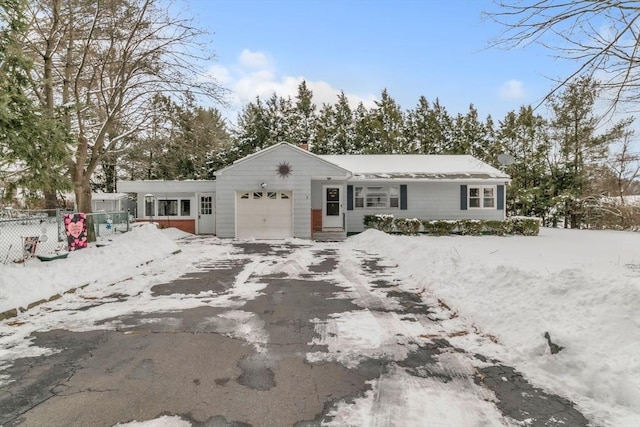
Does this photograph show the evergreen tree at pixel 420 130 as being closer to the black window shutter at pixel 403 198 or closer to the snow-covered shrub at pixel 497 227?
the black window shutter at pixel 403 198

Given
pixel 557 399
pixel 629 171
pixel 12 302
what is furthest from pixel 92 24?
pixel 629 171

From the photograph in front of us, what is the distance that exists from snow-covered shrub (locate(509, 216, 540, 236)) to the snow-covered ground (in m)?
7.86

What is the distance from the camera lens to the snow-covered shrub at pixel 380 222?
1786 cm

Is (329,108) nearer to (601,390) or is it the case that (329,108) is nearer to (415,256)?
(415,256)

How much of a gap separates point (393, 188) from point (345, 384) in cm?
1674

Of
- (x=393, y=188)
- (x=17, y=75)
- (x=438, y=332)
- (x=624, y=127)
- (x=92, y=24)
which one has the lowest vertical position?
(x=438, y=332)

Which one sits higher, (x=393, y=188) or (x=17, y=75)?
(x=17, y=75)

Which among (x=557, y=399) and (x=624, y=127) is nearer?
(x=557, y=399)

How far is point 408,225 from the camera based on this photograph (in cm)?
1770

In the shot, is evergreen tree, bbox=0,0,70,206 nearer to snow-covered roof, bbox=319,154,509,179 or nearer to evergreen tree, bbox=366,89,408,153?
snow-covered roof, bbox=319,154,509,179

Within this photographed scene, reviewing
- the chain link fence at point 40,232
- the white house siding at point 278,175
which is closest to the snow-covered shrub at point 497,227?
the white house siding at point 278,175

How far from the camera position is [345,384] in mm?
3408

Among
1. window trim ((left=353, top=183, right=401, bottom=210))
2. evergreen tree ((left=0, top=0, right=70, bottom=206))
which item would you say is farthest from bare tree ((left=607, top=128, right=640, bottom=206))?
evergreen tree ((left=0, top=0, right=70, bottom=206))

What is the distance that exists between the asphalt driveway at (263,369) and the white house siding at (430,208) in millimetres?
12554
